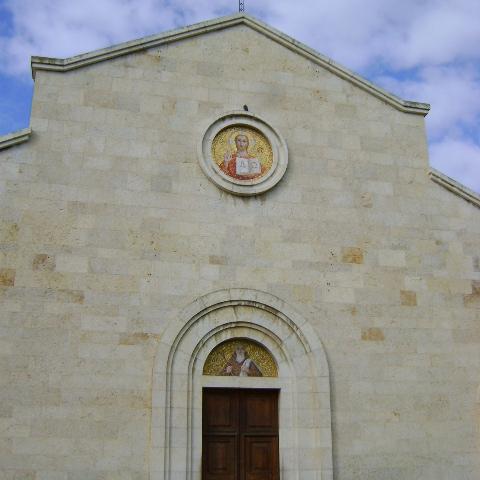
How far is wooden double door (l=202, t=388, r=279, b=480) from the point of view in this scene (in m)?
11.9

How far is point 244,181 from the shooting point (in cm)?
1309

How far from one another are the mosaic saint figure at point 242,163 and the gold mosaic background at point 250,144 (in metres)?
0.06

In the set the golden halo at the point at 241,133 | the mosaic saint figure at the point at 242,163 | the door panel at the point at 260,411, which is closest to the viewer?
the door panel at the point at 260,411

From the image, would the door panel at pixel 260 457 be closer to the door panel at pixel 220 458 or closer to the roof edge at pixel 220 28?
the door panel at pixel 220 458

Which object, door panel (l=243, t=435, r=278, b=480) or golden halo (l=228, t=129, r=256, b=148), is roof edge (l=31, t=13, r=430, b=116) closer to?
golden halo (l=228, t=129, r=256, b=148)

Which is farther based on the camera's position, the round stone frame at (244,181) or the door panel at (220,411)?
the round stone frame at (244,181)

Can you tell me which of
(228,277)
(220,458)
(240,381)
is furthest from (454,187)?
(220,458)

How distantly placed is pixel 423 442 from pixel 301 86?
695cm

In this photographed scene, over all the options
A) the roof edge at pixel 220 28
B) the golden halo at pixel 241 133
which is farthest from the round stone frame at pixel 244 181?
the roof edge at pixel 220 28

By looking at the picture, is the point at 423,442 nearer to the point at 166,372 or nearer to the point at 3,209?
the point at 166,372

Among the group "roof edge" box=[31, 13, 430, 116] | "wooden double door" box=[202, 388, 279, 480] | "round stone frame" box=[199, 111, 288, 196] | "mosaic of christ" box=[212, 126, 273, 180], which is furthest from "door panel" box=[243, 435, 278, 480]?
"roof edge" box=[31, 13, 430, 116]

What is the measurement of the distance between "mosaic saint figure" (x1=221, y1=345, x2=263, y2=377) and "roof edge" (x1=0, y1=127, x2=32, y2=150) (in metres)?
5.07

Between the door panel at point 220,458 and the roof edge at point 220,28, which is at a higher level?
the roof edge at point 220,28

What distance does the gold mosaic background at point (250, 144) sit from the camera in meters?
13.3
